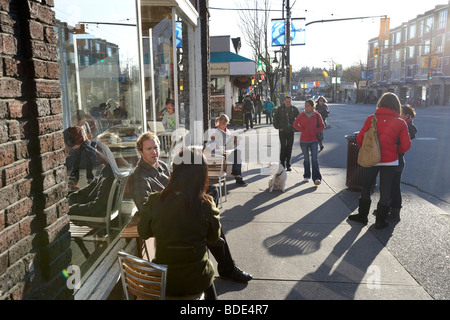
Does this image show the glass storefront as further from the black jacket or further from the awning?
the awning

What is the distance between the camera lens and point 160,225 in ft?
8.32

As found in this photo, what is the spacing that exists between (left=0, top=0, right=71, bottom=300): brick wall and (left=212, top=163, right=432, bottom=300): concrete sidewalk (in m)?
1.97

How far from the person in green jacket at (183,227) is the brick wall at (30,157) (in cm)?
62

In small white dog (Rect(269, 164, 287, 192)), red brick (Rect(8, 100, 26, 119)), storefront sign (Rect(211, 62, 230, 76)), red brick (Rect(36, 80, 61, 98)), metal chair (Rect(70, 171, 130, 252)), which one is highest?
storefront sign (Rect(211, 62, 230, 76))

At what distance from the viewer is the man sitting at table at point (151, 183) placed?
11.6 ft

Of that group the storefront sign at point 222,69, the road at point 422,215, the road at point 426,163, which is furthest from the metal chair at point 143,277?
the storefront sign at point 222,69

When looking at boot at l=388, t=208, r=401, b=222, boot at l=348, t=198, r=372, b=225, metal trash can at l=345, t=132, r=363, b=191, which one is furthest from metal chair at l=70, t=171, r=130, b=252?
metal trash can at l=345, t=132, r=363, b=191

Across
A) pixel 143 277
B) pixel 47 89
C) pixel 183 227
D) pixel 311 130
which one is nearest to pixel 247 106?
pixel 311 130

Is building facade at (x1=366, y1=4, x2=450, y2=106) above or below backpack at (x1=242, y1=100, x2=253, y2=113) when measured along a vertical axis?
above

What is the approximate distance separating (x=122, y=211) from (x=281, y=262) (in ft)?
6.76

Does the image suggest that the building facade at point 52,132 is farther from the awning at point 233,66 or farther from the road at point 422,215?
the awning at point 233,66

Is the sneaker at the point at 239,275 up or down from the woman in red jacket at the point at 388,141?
down

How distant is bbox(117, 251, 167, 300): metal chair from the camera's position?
2346mm
